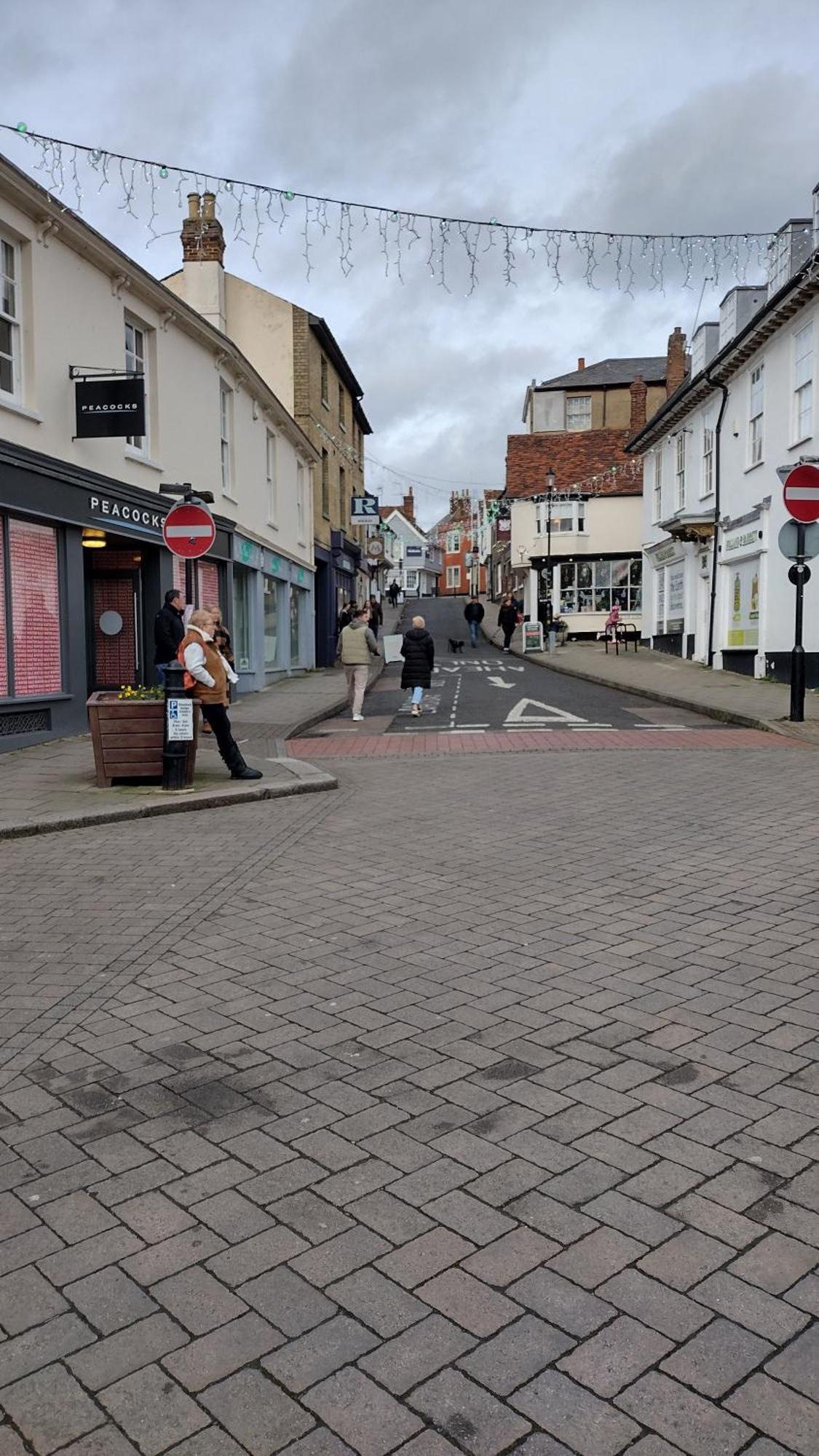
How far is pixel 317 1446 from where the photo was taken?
2025mm

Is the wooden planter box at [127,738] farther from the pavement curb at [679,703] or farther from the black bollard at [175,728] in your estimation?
the pavement curb at [679,703]

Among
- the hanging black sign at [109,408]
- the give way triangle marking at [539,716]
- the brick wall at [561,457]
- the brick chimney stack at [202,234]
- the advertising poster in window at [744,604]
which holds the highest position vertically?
the brick chimney stack at [202,234]

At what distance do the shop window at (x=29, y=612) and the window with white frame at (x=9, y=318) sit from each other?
1534mm

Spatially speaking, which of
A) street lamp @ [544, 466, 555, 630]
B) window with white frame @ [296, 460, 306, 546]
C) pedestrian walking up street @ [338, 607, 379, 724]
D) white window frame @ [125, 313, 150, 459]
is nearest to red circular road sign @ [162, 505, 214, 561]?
white window frame @ [125, 313, 150, 459]

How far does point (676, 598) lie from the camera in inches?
1143

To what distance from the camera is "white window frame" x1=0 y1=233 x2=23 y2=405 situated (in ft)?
37.2

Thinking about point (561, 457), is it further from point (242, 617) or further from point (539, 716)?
point (539, 716)

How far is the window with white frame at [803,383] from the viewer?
18.0 metres

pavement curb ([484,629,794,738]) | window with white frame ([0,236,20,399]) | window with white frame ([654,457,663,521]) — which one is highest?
window with white frame ([654,457,663,521])

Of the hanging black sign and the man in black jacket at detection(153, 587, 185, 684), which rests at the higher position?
the hanging black sign

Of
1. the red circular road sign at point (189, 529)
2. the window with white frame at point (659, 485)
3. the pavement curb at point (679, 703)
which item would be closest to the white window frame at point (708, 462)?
the window with white frame at point (659, 485)

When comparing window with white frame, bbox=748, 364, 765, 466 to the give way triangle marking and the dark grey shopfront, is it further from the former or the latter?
the dark grey shopfront

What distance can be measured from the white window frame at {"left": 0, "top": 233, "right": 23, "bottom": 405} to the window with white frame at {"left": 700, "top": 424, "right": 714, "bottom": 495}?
55.7 ft

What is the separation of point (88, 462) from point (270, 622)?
1096cm
